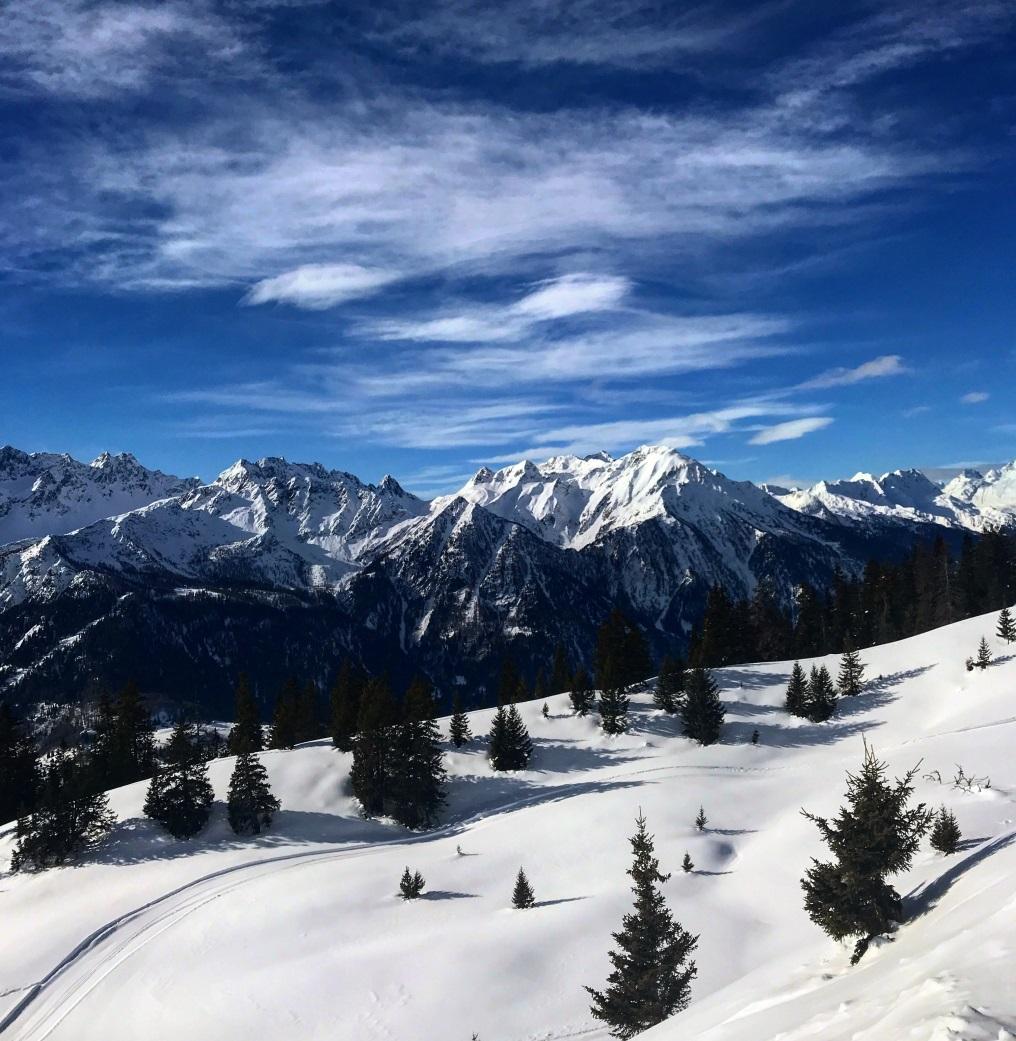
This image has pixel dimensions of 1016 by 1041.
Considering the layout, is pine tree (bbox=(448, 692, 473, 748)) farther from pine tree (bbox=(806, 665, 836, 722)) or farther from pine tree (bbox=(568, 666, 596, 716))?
pine tree (bbox=(806, 665, 836, 722))

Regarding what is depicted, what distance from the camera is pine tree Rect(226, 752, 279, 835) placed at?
4994 centimetres

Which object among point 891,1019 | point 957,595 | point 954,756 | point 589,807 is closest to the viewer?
point 891,1019

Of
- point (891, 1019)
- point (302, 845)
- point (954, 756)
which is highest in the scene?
point (891, 1019)

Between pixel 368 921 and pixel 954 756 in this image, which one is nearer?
pixel 368 921

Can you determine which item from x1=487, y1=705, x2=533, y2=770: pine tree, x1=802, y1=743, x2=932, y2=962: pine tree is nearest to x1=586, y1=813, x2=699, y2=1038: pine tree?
x1=802, y1=743, x2=932, y2=962: pine tree

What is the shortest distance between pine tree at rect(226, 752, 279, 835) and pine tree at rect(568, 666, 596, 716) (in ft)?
91.7

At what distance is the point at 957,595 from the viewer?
3706 inches

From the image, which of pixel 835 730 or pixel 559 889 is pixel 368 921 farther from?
pixel 835 730

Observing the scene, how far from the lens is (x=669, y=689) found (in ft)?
221

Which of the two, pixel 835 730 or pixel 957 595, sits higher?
pixel 957 595

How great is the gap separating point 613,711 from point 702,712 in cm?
756

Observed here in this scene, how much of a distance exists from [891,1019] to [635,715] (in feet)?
192

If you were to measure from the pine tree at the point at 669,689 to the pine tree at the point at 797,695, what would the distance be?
9083 mm

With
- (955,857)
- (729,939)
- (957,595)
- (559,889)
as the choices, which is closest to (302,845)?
(559,889)
